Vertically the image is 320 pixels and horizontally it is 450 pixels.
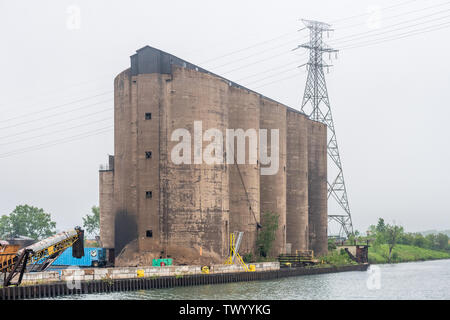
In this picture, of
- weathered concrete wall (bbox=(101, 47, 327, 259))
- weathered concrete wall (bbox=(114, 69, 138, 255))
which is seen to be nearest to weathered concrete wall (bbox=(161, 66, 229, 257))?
weathered concrete wall (bbox=(101, 47, 327, 259))

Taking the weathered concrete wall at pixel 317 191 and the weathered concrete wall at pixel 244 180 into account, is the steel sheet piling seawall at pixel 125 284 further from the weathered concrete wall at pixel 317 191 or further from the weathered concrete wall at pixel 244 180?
the weathered concrete wall at pixel 317 191

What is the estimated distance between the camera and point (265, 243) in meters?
70.2

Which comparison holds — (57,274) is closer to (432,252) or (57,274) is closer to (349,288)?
(349,288)

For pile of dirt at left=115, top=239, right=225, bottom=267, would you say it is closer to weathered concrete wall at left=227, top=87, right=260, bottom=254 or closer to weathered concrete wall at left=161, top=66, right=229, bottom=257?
weathered concrete wall at left=161, top=66, right=229, bottom=257

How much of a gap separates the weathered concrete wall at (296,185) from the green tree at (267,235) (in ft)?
28.8

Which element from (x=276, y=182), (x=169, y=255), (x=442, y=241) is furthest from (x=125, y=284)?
(x=442, y=241)

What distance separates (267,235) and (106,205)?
1919 centimetres

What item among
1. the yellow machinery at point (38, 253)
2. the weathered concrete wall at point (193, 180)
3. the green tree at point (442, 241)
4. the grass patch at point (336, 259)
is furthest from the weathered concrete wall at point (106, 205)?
the green tree at point (442, 241)

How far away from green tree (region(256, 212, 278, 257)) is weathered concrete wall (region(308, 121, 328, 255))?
17007 mm

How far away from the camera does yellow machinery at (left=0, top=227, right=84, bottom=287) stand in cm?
4150

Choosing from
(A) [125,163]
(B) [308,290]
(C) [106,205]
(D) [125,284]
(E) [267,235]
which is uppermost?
(A) [125,163]

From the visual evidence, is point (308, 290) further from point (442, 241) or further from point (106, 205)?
point (442, 241)

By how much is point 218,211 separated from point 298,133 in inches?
931

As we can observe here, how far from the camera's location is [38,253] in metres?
46.2
